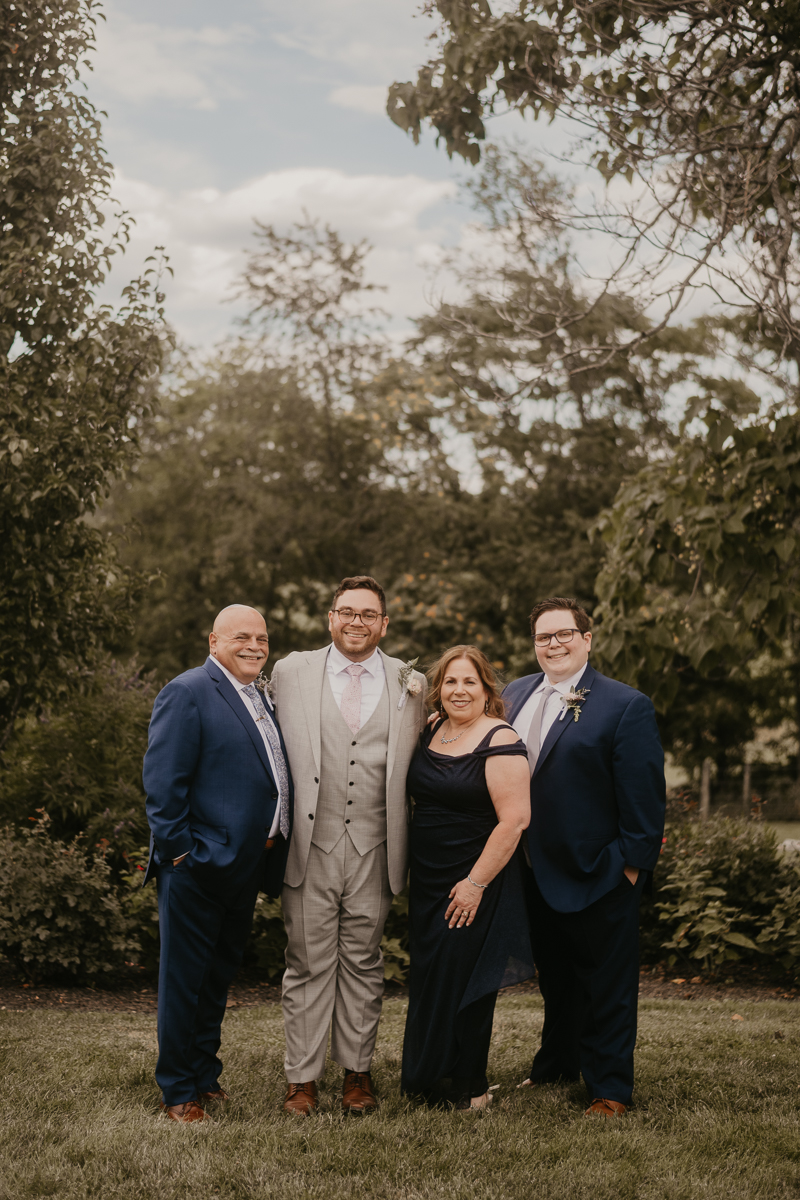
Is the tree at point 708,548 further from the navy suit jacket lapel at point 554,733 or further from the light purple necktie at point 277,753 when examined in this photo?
the light purple necktie at point 277,753

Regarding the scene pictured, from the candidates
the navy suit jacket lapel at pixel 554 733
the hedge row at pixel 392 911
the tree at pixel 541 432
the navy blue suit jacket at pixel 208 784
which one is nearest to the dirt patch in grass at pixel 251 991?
the hedge row at pixel 392 911

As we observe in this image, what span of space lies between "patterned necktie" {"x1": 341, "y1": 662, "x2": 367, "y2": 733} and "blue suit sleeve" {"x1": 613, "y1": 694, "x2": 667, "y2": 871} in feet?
3.42

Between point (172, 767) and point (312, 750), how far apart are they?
571 millimetres

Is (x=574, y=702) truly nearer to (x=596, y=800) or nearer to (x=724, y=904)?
(x=596, y=800)

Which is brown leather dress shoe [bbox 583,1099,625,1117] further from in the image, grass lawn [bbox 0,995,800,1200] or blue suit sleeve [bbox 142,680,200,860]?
blue suit sleeve [bbox 142,680,200,860]

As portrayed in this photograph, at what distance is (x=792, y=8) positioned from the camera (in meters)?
6.02

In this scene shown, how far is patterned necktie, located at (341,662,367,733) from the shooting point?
14.0 ft

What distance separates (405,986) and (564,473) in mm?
13534

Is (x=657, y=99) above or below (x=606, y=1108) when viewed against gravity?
above

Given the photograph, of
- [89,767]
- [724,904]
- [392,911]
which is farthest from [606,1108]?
[89,767]

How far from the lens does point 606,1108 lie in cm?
413

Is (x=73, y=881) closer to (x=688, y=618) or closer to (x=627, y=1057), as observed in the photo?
(x=627, y=1057)

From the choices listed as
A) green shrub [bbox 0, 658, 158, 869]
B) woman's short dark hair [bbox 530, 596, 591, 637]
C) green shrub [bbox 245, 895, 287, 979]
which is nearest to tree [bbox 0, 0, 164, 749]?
green shrub [bbox 0, 658, 158, 869]


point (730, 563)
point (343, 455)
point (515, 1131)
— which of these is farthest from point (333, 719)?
point (343, 455)
